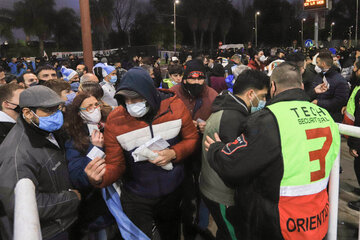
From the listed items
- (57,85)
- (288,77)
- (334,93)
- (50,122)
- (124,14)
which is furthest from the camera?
(124,14)

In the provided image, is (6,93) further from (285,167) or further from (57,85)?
(285,167)

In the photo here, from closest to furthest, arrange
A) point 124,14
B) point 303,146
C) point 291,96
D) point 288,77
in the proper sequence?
point 303,146
point 291,96
point 288,77
point 124,14

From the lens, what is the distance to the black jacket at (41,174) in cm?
210

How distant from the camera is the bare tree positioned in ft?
167

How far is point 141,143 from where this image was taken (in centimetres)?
260

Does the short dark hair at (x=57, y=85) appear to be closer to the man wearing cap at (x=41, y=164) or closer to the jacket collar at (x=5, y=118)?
the jacket collar at (x=5, y=118)

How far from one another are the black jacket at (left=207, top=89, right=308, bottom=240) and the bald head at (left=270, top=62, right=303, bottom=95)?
0.12m

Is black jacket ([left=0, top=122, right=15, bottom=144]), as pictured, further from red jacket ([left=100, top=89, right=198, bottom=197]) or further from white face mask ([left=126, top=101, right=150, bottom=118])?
white face mask ([left=126, top=101, right=150, bottom=118])

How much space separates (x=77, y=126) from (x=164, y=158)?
961 mm

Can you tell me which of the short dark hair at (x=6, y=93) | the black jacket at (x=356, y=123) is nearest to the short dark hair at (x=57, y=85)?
the short dark hair at (x=6, y=93)

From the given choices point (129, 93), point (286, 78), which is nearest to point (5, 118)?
point (129, 93)

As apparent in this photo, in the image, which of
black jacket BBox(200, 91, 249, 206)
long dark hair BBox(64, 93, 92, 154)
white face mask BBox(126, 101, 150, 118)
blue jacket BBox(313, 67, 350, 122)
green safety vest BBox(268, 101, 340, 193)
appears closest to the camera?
green safety vest BBox(268, 101, 340, 193)

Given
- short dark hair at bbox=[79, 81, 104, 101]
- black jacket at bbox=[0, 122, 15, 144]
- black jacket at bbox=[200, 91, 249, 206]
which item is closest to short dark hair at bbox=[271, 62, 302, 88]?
black jacket at bbox=[200, 91, 249, 206]

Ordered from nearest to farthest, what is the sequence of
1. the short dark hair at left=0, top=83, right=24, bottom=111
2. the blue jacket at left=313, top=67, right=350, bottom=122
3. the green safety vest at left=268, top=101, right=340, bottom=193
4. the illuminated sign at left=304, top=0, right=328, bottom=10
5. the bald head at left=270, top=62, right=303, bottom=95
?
the green safety vest at left=268, top=101, right=340, bottom=193 < the bald head at left=270, top=62, right=303, bottom=95 < the short dark hair at left=0, top=83, right=24, bottom=111 < the blue jacket at left=313, top=67, right=350, bottom=122 < the illuminated sign at left=304, top=0, right=328, bottom=10
